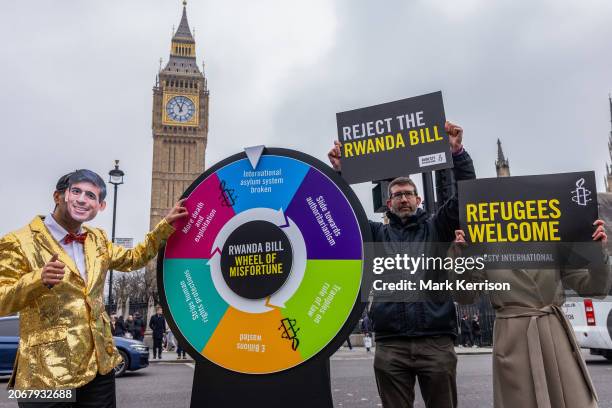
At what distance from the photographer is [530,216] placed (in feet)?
9.12

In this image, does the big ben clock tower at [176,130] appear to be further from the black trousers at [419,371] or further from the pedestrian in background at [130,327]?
the black trousers at [419,371]

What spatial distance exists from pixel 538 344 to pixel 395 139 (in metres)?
1.37

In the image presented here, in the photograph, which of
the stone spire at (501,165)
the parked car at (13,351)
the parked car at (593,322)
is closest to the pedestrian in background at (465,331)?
the parked car at (593,322)

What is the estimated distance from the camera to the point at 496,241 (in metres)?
2.84

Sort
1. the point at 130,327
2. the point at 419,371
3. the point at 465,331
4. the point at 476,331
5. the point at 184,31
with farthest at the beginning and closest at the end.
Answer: the point at 184,31 → the point at 465,331 → the point at 476,331 → the point at 130,327 → the point at 419,371

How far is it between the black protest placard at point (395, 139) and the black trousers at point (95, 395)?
5.54ft

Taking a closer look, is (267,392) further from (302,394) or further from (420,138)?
(420,138)

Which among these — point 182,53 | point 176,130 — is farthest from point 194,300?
point 182,53

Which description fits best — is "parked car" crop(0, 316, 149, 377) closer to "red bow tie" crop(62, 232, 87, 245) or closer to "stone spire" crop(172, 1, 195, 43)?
"red bow tie" crop(62, 232, 87, 245)

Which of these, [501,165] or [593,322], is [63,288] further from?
[501,165]

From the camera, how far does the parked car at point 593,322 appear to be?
10.3 m

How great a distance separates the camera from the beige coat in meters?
2.65

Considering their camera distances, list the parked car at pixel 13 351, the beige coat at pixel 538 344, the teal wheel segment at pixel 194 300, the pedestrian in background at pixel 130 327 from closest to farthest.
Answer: the teal wheel segment at pixel 194 300 < the beige coat at pixel 538 344 < the parked car at pixel 13 351 < the pedestrian in background at pixel 130 327

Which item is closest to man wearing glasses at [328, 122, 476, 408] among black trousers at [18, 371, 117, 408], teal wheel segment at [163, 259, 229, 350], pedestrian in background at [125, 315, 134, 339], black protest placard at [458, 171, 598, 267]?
black protest placard at [458, 171, 598, 267]
